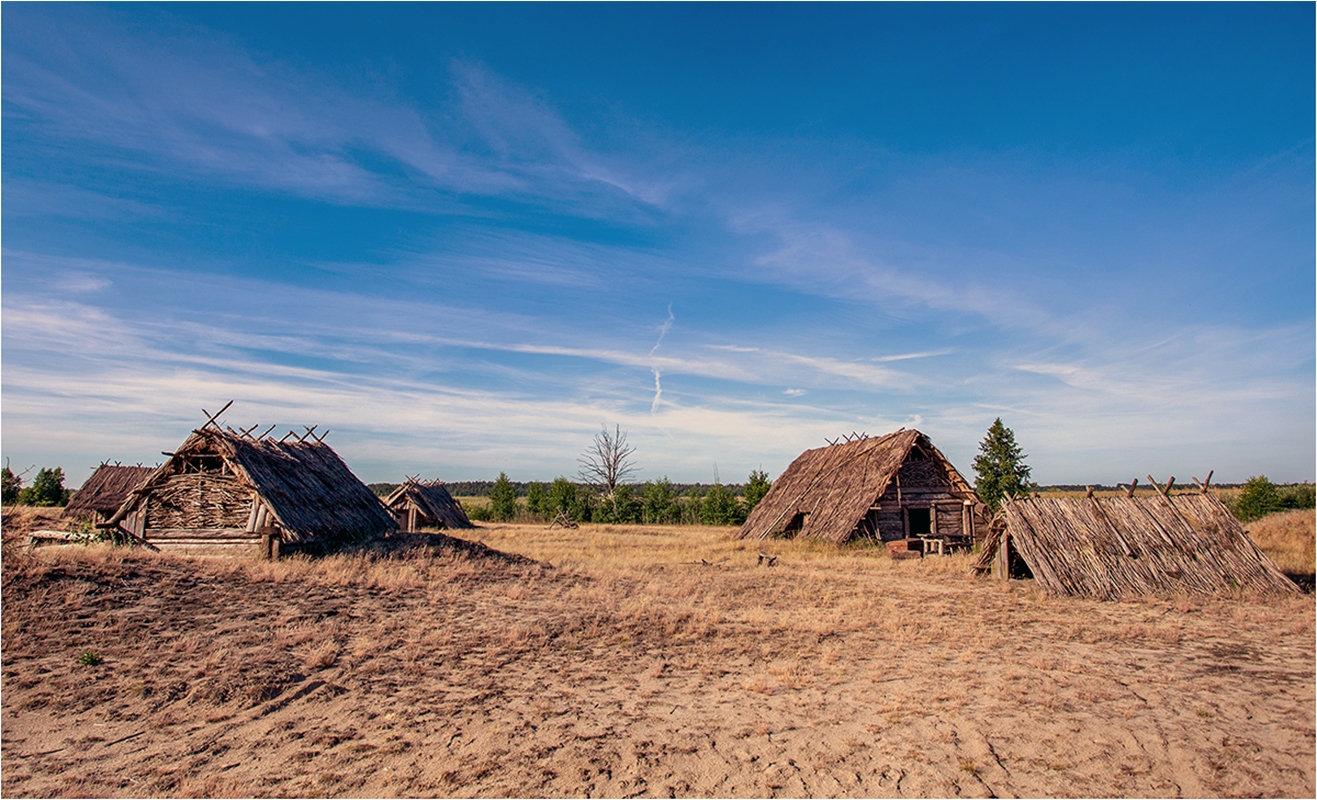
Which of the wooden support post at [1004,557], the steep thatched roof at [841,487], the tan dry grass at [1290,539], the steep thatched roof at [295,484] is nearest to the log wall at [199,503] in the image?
the steep thatched roof at [295,484]

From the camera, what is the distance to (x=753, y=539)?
30000 millimetres

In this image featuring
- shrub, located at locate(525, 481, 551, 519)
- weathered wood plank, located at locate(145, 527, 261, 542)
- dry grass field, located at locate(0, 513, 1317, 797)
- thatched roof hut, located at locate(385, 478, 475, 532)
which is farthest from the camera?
shrub, located at locate(525, 481, 551, 519)

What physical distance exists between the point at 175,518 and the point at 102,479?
2251 centimetres

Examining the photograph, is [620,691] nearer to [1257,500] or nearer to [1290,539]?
[1290,539]

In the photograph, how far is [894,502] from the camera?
2622cm

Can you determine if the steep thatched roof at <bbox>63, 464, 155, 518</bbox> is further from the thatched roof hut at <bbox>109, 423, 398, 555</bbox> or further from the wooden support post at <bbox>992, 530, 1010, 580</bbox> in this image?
the wooden support post at <bbox>992, 530, 1010, 580</bbox>

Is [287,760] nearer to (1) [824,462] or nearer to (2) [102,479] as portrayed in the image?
(1) [824,462]

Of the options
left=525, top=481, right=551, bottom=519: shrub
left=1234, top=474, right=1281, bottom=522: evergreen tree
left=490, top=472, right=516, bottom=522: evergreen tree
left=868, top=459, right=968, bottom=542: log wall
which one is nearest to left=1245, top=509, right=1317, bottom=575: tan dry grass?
left=1234, top=474, right=1281, bottom=522: evergreen tree

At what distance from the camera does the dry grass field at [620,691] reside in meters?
5.48

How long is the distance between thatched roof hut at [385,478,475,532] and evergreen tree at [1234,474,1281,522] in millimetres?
42391

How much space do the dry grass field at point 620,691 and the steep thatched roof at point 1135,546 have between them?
1019mm

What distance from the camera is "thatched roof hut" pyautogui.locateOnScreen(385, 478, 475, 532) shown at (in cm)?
3647

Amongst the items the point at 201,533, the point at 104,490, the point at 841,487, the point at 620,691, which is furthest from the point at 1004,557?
the point at 104,490

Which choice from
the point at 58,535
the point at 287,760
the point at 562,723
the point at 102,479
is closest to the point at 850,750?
the point at 562,723
